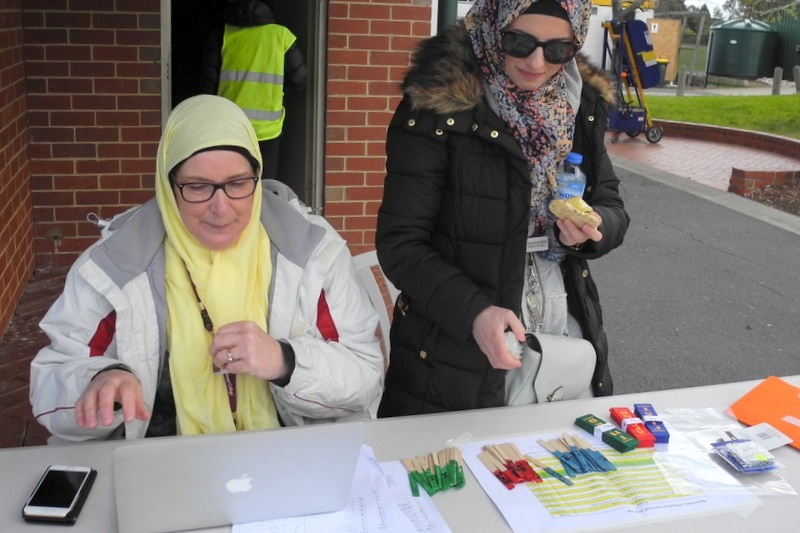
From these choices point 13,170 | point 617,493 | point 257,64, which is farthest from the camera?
point 257,64

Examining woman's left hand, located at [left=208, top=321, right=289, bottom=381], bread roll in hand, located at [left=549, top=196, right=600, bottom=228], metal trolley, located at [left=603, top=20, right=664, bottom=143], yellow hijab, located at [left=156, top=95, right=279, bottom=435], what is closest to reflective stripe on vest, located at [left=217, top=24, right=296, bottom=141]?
yellow hijab, located at [left=156, top=95, right=279, bottom=435]

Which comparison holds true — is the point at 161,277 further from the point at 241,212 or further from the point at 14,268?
the point at 14,268

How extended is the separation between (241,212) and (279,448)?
2.34 ft

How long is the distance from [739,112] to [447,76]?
49.0 feet

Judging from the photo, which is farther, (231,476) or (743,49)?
(743,49)

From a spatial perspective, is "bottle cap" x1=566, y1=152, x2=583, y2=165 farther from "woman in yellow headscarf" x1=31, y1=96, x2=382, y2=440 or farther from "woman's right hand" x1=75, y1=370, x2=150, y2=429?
"woman's right hand" x1=75, y1=370, x2=150, y2=429

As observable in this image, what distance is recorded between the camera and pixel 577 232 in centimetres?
196

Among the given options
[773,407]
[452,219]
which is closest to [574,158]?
[452,219]

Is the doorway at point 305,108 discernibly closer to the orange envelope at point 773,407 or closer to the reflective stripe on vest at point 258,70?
the reflective stripe on vest at point 258,70

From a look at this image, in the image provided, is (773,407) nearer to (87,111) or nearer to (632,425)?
(632,425)

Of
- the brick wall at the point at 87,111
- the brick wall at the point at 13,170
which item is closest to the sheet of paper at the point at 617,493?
the brick wall at the point at 13,170

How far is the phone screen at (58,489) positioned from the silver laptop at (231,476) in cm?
19

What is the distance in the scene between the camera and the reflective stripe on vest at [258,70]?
17.0ft

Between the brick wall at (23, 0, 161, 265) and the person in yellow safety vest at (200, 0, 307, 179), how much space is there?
2.40 ft
